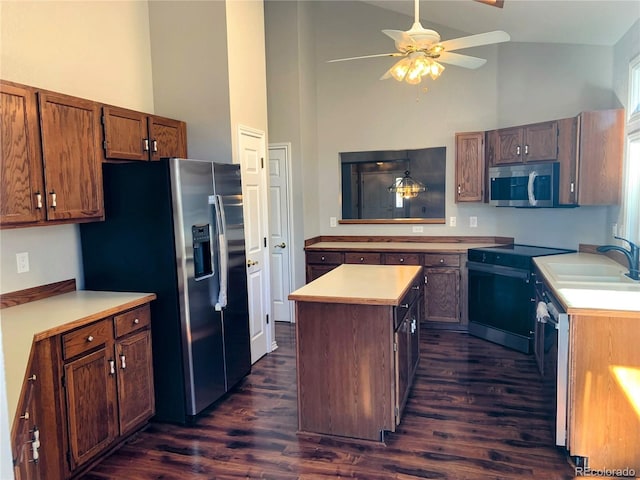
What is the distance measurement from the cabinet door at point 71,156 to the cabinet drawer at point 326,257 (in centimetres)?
268

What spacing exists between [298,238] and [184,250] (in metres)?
2.47

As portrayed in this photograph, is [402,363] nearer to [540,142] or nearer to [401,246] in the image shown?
[401,246]

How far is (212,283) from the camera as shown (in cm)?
316

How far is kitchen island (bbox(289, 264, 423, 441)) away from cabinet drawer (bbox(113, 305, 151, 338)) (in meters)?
0.96

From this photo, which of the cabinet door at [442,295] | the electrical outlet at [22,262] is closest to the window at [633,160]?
the cabinet door at [442,295]

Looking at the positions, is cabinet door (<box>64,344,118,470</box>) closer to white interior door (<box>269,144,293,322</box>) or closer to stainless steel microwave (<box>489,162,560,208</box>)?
white interior door (<box>269,144,293,322</box>)

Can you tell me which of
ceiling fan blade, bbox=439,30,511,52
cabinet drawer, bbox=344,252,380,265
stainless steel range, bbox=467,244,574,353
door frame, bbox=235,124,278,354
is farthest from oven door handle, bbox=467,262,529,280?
ceiling fan blade, bbox=439,30,511,52

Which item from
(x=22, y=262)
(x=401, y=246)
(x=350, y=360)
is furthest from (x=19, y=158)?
(x=401, y=246)

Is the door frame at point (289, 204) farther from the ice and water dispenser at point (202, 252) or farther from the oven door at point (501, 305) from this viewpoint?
the ice and water dispenser at point (202, 252)

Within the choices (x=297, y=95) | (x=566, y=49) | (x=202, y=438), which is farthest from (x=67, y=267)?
(x=566, y=49)

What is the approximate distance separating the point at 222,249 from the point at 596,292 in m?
2.39

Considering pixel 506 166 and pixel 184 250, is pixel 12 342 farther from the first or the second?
pixel 506 166

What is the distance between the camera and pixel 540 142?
418cm

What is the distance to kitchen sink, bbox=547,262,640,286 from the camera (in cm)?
317
